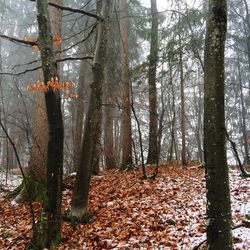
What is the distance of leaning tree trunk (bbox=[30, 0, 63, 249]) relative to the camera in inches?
198

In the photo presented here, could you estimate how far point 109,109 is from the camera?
14461mm

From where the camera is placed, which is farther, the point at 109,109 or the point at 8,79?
the point at 8,79

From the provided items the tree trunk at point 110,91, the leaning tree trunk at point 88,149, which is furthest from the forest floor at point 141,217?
the tree trunk at point 110,91

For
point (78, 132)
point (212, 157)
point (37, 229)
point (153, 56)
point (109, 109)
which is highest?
point (153, 56)

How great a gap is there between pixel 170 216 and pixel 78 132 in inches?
316

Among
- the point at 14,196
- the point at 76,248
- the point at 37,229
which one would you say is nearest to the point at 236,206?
the point at 76,248

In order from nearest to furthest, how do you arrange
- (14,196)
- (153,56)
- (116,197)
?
(116,197) < (14,196) < (153,56)

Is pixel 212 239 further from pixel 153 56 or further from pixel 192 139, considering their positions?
pixel 192 139

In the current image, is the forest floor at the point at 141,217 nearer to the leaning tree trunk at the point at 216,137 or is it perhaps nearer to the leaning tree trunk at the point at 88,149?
the leaning tree trunk at the point at 88,149

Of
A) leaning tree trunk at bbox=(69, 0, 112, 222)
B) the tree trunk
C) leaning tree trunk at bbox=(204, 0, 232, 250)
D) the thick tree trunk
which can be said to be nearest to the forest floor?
leaning tree trunk at bbox=(69, 0, 112, 222)

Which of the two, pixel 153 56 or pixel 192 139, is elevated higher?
pixel 153 56

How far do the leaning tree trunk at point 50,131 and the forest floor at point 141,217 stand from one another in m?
0.38

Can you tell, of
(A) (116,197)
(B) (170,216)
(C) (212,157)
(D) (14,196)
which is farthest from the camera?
(D) (14,196)

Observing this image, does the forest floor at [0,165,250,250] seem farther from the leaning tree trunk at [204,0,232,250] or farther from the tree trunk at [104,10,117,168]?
the tree trunk at [104,10,117,168]
